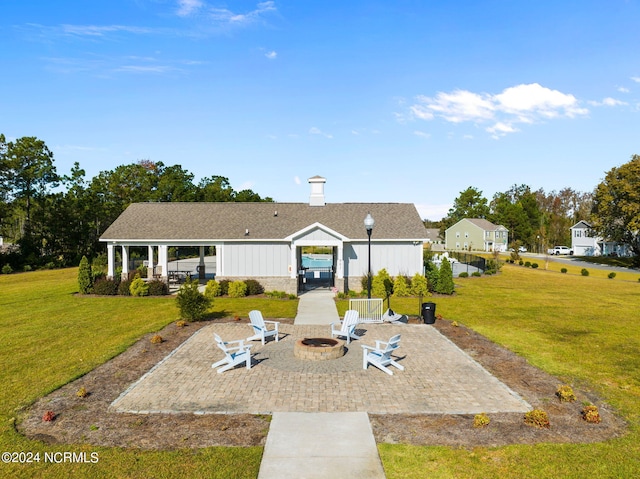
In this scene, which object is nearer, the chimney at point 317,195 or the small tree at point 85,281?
the small tree at point 85,281

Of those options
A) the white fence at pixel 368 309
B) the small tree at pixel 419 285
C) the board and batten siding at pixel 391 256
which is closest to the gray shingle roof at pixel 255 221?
the board and batten siding at pixel 391 256

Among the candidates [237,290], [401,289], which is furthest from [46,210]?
[401,289]

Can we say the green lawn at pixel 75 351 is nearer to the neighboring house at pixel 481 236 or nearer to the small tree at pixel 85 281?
the small tree at pixel 85 281

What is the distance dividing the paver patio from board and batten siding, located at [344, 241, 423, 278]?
1343 cm

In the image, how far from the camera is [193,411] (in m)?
9.14

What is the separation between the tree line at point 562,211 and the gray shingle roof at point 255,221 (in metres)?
36.7

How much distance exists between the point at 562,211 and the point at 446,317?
349 ft

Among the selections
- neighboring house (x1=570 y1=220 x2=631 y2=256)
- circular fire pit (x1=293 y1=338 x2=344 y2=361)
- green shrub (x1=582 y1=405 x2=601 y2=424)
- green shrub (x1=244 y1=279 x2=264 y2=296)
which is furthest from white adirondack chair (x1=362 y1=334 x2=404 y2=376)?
neighboring house (x1=570 y1=220 x2=631 y2=256)

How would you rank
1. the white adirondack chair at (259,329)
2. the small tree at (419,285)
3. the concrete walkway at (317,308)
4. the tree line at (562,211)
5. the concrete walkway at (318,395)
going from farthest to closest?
the tree line at (562,211) < the small tree at (419,285) < the concrete walkway at (317,308) < the white adirondack chair at (259,329) < the concrete walkway at (318,395)

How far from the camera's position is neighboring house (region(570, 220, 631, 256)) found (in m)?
69.9

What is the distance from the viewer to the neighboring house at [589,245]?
6988cm

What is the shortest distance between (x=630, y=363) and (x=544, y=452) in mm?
8034

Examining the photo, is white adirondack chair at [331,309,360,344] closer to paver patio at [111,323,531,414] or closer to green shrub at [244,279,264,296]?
paver patio at [111,323,531,414]

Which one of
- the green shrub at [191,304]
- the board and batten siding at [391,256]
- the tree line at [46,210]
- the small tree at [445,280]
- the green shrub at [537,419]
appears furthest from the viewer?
the tree line at [46,210]
